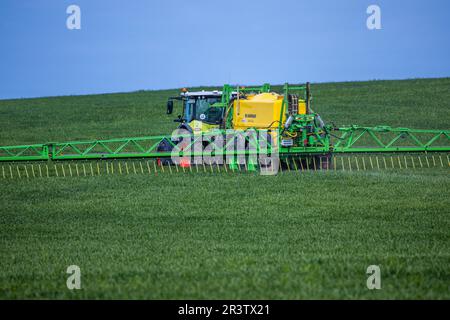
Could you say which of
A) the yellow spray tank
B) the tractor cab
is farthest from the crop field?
the tractor cab

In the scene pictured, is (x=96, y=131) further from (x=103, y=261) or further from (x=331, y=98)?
(x=103, y=261)

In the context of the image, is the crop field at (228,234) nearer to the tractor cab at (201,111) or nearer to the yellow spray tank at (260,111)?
the yellow spray tank at (260,111)

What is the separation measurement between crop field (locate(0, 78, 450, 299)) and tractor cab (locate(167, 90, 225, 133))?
10.9 ft

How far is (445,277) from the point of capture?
889cm

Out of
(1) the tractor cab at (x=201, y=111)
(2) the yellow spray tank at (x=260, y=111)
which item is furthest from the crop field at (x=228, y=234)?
(1) the tractor cab at (x=201, y=111)

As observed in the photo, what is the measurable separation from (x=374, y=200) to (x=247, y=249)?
583 cm

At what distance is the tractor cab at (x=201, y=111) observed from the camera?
2383 centimetres

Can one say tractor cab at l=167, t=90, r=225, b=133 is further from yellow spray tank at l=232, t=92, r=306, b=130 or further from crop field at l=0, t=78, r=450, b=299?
crop field at l=0, t=78, r=450, b=299

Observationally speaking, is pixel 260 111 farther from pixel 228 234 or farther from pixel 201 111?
pixel 228 234

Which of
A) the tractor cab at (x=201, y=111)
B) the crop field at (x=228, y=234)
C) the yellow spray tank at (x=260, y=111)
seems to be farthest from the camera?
the tractor cab at (x=201, y=111)

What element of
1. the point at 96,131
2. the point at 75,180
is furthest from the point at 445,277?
the point at 96,131

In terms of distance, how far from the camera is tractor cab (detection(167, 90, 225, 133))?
23.8 m

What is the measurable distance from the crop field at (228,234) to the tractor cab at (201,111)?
10.9ft

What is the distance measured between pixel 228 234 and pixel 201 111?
11.9 m
